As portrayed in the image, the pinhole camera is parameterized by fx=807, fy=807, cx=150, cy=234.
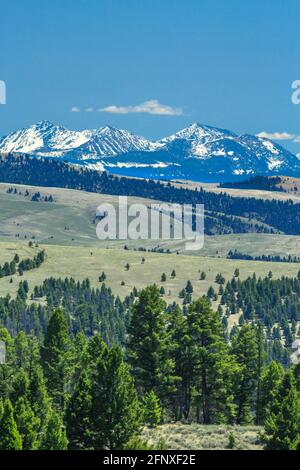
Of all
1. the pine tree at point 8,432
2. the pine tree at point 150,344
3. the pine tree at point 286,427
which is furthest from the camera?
the pine tree at point 150,344

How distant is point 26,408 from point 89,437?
22.3ft

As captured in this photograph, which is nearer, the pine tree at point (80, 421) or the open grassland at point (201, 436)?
the pine tree at point (80, 421)

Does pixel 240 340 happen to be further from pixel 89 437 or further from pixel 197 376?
pixel 89 437

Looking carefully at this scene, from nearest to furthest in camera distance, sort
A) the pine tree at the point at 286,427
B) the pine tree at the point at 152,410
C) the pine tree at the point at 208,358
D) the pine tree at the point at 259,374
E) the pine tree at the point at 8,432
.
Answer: the pine tree at the point at 8,432 → the pine tree at the point at 286,427 → the pine tree at the point at 152,410 → the pine tree at the point at 208,358 → the pine tree at the point at 259,374

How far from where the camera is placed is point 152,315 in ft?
280

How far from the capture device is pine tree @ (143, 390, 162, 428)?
8006 cm

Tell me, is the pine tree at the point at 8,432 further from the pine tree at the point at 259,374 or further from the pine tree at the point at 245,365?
the pine tree at the point at 259,374

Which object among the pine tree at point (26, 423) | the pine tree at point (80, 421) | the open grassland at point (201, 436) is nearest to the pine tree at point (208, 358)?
the open grassland at point (201, 436)

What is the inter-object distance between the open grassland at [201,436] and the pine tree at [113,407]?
2.93 meters

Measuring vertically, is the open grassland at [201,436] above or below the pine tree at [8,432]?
below

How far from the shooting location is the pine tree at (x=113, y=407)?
226 feet
